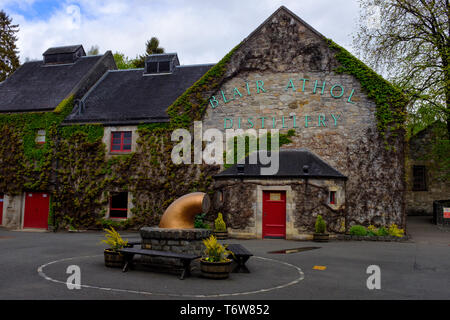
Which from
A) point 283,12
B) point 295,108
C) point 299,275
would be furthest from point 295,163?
point 299,275

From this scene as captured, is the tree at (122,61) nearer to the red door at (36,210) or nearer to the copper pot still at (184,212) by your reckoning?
the red door at (36,210)

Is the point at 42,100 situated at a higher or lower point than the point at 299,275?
higher

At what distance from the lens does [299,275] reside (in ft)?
28.2

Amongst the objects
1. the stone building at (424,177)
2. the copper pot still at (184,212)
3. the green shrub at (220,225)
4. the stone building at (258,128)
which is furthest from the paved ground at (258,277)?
the stone building at (424,177)

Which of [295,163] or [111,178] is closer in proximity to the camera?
[295,163]

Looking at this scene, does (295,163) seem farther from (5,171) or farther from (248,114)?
(5,171)

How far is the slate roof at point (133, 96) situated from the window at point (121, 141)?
0.63 metres

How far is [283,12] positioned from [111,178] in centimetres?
1249

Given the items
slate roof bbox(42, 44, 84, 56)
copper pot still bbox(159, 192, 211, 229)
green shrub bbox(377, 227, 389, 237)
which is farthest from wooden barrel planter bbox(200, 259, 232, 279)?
slate roof bbox(42, 44, 84, 56)

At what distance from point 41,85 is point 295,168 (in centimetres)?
1731

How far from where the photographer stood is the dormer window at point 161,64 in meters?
24.6

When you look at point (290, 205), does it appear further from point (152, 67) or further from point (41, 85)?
point (41, 85)

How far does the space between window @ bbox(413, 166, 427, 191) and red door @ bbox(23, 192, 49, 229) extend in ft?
82.5

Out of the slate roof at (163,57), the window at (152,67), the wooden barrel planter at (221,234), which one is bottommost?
the wooden barrel planter at (221,234)
